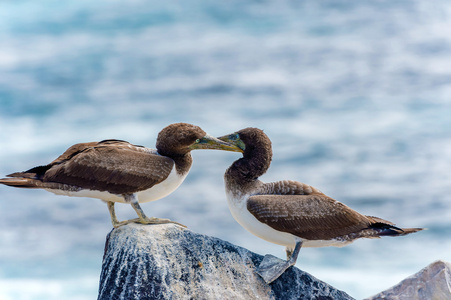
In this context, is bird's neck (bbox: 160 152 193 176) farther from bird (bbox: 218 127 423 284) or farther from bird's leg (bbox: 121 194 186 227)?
bird's leg (bbox: 121 194 186 227)

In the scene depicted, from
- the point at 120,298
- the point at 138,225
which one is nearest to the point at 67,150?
the point at 138,225

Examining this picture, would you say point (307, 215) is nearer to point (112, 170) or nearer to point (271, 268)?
point (271, 268)

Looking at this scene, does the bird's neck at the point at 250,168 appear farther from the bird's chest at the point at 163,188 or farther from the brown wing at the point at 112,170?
the brown wing at the point at 112,170

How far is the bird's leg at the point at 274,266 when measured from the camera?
1409cm

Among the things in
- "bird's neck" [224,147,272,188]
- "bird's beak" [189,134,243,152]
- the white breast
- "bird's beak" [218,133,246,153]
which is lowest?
the white breast

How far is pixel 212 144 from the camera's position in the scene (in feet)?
48.8

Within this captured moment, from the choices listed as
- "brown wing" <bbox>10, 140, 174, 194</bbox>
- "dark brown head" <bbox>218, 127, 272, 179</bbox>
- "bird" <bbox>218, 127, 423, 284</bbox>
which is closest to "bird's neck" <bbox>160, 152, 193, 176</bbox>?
"brown wing" <bbox>10, 140, 174, 194</bbox>

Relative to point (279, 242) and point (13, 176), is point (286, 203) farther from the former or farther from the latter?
point (13, 176)

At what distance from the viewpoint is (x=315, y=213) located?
14156 mm

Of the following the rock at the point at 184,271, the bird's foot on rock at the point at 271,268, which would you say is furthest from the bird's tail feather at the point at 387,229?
the bird's foot on rock at the point at 271,268

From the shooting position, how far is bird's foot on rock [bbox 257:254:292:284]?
1409 cm

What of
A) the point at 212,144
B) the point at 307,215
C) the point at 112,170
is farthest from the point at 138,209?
the point at 307,215

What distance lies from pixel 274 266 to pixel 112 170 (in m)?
3.75

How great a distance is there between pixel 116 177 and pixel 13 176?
7.65 ft
